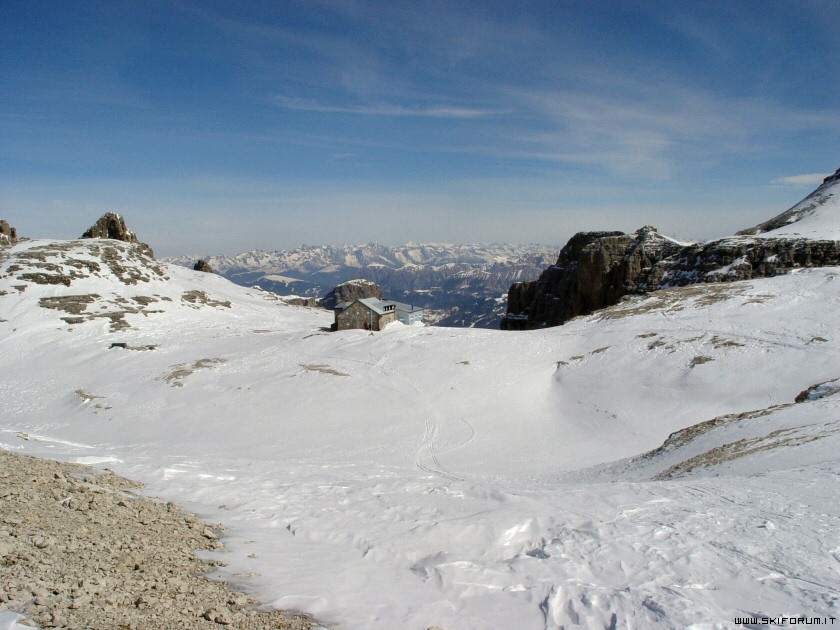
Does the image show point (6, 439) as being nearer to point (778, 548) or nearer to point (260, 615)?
point (260, 615)

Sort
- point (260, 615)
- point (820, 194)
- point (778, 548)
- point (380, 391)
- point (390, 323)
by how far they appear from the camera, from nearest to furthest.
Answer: point (260, 615) < point (778, 548) < point (380, 391) < point (390, 323) < point (820, 194)

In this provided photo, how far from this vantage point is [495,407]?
37375 mm

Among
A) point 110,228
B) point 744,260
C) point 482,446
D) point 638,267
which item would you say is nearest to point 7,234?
point 110,228

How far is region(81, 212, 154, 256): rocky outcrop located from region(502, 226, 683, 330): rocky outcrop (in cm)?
8633

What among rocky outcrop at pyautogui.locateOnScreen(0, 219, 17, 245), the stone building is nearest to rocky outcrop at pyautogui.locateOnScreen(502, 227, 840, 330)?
the stone building

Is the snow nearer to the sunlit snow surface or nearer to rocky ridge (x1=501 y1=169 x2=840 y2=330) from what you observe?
rocky ridge (x1=501 y1=169 x2=840 y2=330)

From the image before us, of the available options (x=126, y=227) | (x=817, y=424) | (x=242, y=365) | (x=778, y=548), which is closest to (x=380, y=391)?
(x=242, y=365)

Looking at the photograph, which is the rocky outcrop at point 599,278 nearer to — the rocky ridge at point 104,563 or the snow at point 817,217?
the snow at point 817,217

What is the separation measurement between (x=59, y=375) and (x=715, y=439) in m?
56.7

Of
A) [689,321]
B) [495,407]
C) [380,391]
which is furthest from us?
[689,321]

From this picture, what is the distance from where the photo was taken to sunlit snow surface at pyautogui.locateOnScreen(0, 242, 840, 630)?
7.77 meters

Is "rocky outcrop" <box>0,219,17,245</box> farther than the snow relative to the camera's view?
Yes

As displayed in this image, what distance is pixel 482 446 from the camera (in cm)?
3061

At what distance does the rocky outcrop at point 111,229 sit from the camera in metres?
103
